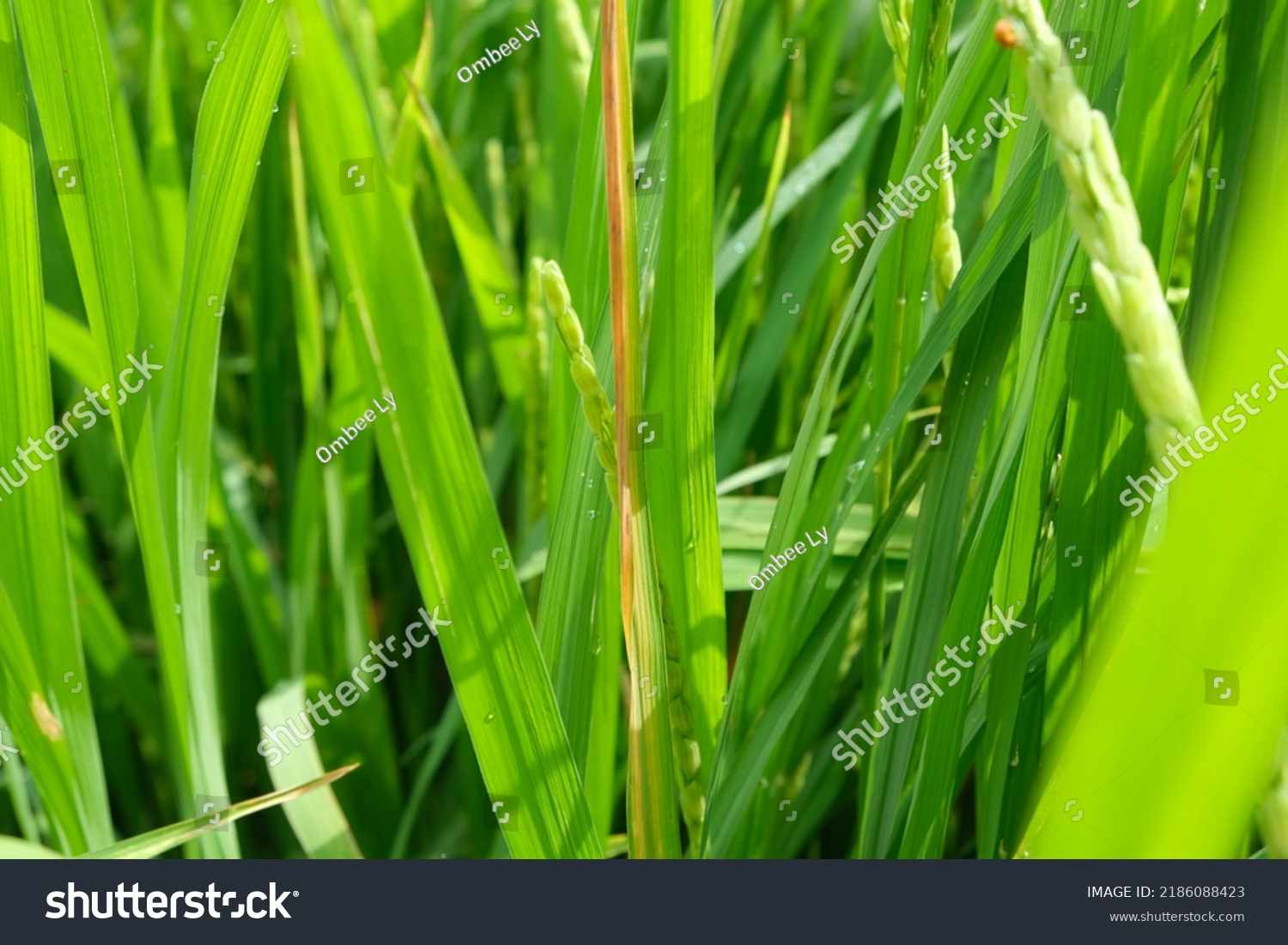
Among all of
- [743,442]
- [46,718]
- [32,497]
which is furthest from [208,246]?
[743,442]

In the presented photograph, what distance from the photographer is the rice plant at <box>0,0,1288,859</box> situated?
10.9 inches

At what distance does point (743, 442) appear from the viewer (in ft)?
2.46

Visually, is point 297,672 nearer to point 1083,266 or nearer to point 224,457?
point 224,457

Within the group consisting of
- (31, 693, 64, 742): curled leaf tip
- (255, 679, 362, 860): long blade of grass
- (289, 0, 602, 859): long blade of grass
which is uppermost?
(289, 0, 602, 859): long blade of grass

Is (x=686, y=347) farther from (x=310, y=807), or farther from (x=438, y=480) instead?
(x=310, y=807)

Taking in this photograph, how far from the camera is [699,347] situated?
45cm

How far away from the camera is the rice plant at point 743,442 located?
0.28 metres

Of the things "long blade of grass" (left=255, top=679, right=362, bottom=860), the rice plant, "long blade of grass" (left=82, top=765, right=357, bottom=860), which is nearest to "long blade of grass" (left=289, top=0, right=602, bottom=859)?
the rice plant

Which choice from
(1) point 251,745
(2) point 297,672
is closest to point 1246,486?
(2) point 297,672

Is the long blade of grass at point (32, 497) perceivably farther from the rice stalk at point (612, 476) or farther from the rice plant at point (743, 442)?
the rice stalk at point (612, 476)

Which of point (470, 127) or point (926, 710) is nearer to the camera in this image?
point (926, 710)

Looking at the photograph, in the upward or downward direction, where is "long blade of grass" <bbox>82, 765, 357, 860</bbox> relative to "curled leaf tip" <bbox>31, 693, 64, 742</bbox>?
downward

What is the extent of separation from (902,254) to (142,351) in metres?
0.44

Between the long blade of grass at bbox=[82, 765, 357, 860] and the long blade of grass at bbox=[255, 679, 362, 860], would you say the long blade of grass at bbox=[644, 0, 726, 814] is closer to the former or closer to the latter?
the long blade of grass at bbox=[82, 765, 357, 860]
